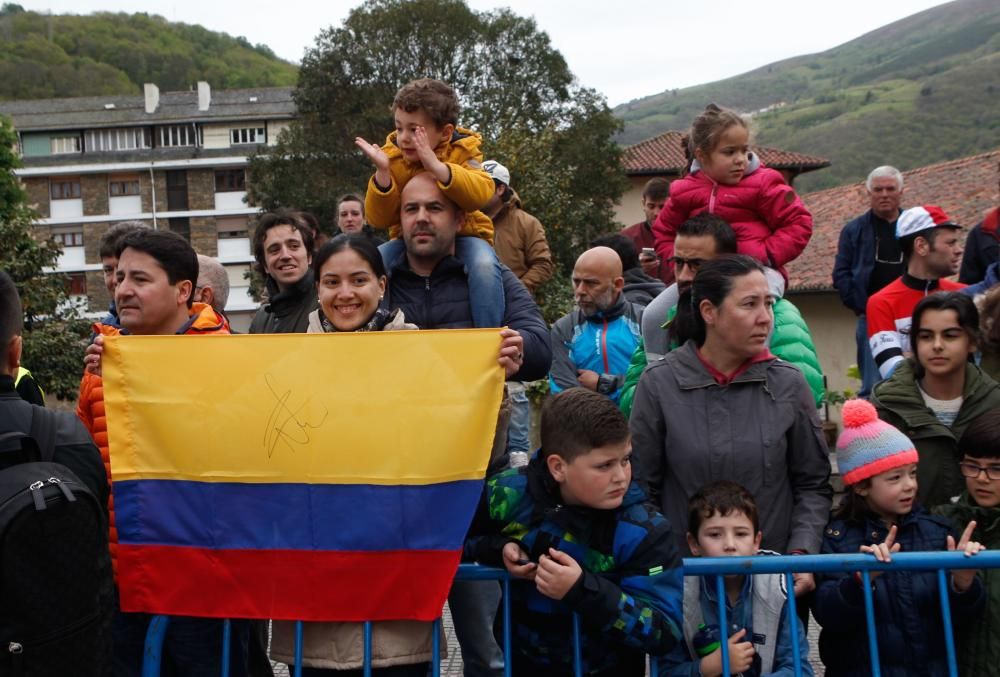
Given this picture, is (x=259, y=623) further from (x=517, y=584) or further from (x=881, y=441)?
(x=881, y=441)

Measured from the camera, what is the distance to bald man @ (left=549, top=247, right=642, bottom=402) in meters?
5.86

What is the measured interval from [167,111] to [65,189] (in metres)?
9.19

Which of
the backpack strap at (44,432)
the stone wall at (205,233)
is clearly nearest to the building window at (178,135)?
the stone wall at (205,233)

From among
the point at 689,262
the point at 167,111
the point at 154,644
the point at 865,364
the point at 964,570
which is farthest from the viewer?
the point at 167,111

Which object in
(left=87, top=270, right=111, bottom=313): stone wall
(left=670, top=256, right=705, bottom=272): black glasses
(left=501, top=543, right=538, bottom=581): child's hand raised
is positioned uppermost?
(left=670, top=256, right=705, bottom=272): black glasses

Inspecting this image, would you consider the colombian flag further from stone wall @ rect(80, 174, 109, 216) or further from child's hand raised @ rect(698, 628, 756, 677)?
stone wall @ rect(80, 174, 109, 216)

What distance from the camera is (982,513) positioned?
11.3ft

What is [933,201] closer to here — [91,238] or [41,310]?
[41,310]

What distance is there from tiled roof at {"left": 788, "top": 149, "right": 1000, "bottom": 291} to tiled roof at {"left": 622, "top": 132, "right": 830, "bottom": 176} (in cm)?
1164

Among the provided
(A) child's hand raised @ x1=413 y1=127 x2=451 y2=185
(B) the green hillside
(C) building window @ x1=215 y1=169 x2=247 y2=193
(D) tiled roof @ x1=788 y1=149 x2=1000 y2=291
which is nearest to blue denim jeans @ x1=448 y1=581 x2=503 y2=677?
(A) child's hand raised @ x1=413 y1=127 x2=451 y2=185

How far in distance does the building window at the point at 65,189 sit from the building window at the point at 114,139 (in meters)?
5.26

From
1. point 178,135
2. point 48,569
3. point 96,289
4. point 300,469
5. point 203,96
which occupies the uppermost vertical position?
point 203,96

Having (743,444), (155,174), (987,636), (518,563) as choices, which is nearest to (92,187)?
(155,174)

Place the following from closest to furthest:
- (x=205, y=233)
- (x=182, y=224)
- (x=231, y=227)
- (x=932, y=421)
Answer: (x=932, y=421)
(x=205, y=233)
(x=231, y=227)
(x=182, y=224)
